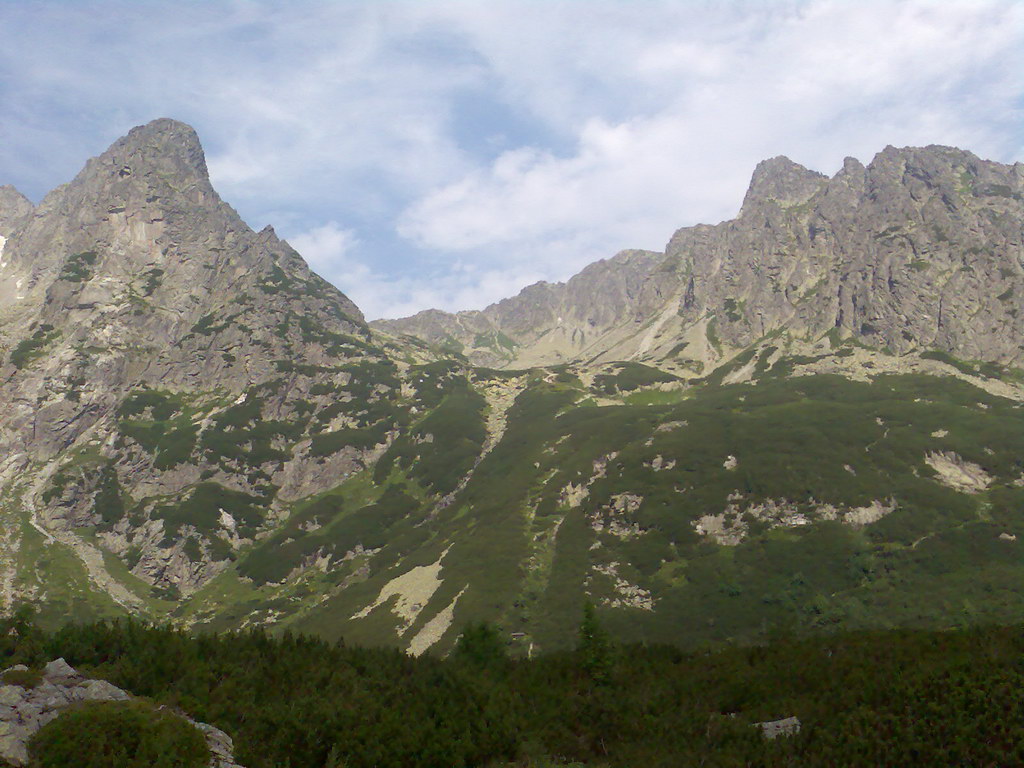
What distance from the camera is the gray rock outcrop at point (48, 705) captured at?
21969 mm

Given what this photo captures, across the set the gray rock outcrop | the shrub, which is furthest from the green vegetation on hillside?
the gray rock outcrop

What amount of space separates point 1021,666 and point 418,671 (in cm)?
3333

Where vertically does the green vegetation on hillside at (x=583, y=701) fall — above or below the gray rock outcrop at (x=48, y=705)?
below

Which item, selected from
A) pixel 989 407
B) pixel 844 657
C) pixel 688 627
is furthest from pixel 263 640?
pixel 989 407

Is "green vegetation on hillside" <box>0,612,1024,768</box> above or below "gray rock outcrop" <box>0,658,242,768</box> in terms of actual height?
below

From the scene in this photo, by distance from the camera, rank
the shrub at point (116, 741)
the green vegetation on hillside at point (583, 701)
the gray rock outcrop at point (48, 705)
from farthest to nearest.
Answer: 1. the green vegetation on hillside at point (583, 701)
2. the gray rock outcrop at point (48, 705)
3. the shrub at point (116, 741)

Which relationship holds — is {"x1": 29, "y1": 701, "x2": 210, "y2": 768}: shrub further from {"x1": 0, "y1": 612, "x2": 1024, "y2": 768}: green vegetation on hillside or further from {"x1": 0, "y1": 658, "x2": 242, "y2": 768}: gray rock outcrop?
{"x1": 0, "y1": 658, "x2": 242, "y2": 768}: gray rock outcrop

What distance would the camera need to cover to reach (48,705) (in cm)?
2511

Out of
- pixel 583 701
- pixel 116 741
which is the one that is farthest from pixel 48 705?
pixel 583 701

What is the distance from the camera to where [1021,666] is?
25.3 metres

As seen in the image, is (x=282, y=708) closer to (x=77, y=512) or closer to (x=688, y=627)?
(x=688, y=627)

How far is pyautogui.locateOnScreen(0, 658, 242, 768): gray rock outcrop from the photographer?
21969mm

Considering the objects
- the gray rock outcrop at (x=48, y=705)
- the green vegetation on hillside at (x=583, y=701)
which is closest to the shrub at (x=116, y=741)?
the green vegetation on hillside at (x=583, y=701)

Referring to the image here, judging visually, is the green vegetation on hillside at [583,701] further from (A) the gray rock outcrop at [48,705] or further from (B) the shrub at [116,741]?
(A) the gray rock outcrop at [48,705]
